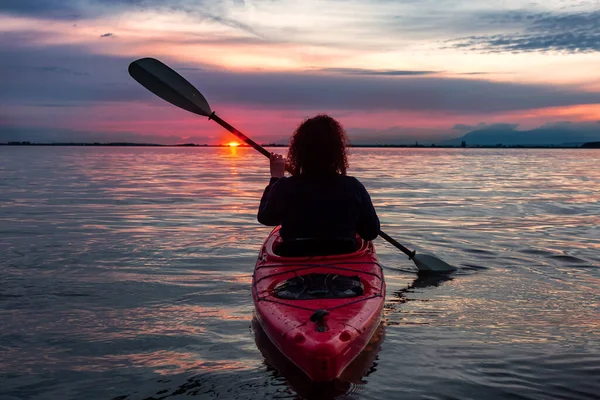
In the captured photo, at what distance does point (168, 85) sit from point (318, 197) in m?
4.78

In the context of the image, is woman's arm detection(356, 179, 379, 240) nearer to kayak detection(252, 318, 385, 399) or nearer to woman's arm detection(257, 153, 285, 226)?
woman's arm detection(257, 153, 285, 226)

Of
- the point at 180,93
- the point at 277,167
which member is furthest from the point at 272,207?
the point at 180,93

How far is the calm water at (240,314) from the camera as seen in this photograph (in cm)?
446

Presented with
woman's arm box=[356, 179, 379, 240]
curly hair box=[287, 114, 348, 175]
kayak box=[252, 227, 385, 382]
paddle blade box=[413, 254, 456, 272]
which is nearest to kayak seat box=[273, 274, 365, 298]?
kayak box=[252, 227, 385, 382]

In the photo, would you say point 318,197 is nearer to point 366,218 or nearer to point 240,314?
point 366,218

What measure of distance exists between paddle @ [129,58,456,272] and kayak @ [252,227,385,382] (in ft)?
9.17

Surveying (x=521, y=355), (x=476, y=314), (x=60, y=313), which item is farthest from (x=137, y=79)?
(x=521, y=355)

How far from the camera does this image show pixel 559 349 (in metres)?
5.19

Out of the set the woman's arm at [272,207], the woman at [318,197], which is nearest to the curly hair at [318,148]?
the woman at [318,197]

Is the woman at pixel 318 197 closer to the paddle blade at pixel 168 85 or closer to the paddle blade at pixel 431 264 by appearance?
the paddle blade at pixel 431 264

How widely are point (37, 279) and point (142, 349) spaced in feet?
10.5

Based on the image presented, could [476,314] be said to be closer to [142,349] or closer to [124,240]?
[142,349]

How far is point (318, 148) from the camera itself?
Result: 508cm

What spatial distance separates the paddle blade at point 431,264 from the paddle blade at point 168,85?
12.8 feet
